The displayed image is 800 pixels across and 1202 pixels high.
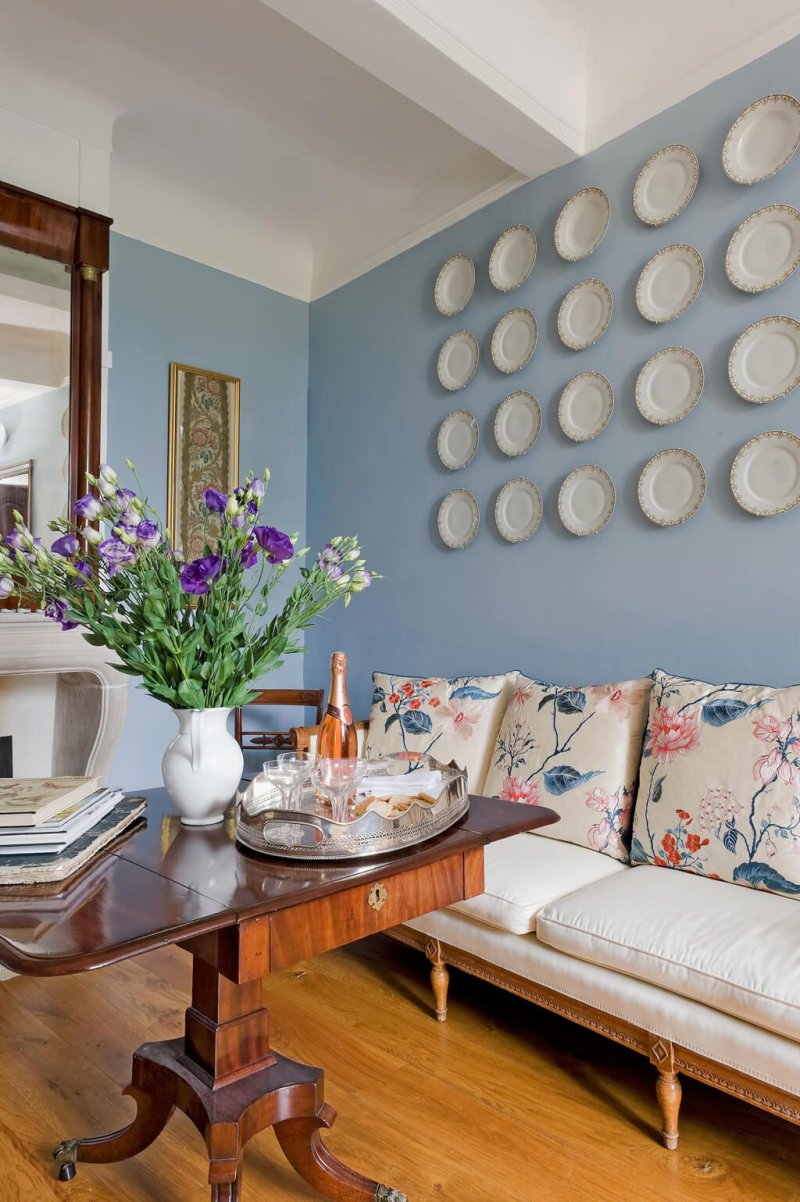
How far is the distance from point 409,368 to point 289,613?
2.27 m

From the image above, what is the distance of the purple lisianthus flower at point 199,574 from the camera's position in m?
1.34

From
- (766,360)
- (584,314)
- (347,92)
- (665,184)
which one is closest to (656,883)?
(766,360)

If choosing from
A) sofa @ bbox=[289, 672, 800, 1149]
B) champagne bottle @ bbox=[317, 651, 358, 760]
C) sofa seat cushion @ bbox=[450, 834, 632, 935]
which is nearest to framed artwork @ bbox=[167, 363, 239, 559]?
sofa @ bbox=[289, 672, 800, 1149]

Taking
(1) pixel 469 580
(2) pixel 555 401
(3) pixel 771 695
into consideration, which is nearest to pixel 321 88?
(2) pixel 555 401

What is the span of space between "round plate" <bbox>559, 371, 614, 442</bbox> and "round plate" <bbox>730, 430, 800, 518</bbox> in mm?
519

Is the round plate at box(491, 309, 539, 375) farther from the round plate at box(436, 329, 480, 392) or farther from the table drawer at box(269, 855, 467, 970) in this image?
the table drawer at box(269, 855, 467, 970)

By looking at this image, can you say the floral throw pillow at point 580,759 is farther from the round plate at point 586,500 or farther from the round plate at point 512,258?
the round plate at point 512,258

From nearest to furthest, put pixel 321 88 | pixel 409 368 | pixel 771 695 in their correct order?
pixel 771 695, pixel 321 88, pixel 409 368

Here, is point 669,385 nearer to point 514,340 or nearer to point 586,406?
point 586,406

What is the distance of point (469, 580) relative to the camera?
318cm

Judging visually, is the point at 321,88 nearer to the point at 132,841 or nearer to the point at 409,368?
the point at 409,368

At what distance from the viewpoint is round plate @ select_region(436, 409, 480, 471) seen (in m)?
3.17

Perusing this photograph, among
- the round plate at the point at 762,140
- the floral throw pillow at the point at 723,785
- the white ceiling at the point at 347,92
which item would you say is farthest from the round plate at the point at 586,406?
the floral throw pillow at the point at 723,785

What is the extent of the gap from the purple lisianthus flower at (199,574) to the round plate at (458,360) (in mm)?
2095
